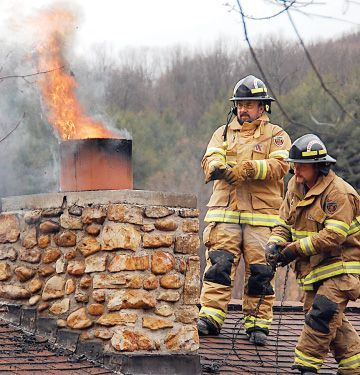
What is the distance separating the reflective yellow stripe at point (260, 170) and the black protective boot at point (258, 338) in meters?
1.45

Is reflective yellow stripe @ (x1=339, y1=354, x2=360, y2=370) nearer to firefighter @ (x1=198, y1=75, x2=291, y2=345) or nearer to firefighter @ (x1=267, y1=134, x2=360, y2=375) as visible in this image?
firefighter @ (x1=267, y1=134, x2=360, y2=375)

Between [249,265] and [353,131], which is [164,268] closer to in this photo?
[249,265]

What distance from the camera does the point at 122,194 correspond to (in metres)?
6.96

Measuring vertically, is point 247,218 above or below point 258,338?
above

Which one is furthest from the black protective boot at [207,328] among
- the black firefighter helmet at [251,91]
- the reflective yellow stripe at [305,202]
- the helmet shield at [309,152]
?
the black firefighter helmet at [251,91]

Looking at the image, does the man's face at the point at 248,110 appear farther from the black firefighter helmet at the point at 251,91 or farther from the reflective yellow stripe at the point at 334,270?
the reflective yellow stripe at the point at 334,270

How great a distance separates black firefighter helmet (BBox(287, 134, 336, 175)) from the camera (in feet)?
25.0

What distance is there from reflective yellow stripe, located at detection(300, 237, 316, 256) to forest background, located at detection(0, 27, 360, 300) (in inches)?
82.9

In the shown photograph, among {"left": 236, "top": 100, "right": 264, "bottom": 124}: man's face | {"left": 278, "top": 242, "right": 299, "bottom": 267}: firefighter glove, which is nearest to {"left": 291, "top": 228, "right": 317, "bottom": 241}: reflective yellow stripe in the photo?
{"left": 278, "top": 242, "right": 299, "bottom": 267}: firefighter glove

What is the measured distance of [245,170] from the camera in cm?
837

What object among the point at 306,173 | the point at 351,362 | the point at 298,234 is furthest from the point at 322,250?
the point at 351,362

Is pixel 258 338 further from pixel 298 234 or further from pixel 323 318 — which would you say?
pixel 298 234

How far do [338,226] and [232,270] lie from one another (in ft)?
4.72

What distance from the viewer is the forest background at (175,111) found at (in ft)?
45.6
